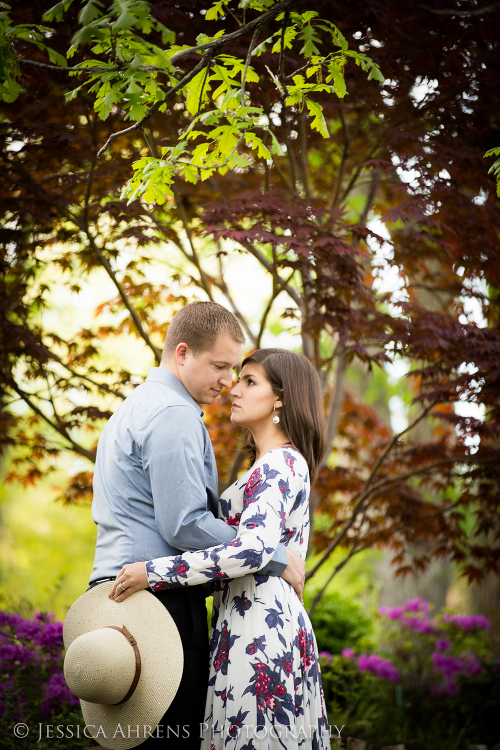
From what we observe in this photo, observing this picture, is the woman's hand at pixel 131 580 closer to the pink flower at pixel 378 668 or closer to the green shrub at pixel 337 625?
the pink flower at pixel 378 668

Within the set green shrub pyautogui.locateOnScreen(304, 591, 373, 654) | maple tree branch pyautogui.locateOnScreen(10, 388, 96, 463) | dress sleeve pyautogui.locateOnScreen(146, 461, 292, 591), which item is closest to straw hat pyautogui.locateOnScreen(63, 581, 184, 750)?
dress sleeve pyautogui.locateOnScreen(146, 461, 292, 591)

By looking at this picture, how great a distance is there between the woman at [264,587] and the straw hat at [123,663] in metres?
0.09

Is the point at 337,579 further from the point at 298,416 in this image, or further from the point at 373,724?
the point at 298,416

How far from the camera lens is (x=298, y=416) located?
8.51 ft

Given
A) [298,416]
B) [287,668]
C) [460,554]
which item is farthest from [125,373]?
[460,554]

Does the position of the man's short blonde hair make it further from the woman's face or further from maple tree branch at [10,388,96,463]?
maple tree branch at [10,388,96,463]

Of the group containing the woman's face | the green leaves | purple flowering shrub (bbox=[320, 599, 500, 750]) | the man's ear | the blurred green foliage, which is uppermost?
the blurred green foliage

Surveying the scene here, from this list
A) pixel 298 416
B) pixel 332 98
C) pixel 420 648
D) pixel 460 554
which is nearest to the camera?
pixel 298 416

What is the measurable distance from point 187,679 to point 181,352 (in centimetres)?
128

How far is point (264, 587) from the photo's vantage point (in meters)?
2.29

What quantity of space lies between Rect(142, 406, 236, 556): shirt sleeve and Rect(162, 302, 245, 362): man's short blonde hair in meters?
→ 0.41

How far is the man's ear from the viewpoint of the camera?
8.34ft

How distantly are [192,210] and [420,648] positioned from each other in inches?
175

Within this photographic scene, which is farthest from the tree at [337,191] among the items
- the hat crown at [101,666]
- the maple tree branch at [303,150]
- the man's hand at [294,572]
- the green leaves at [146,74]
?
the hat crown at [101,666]
